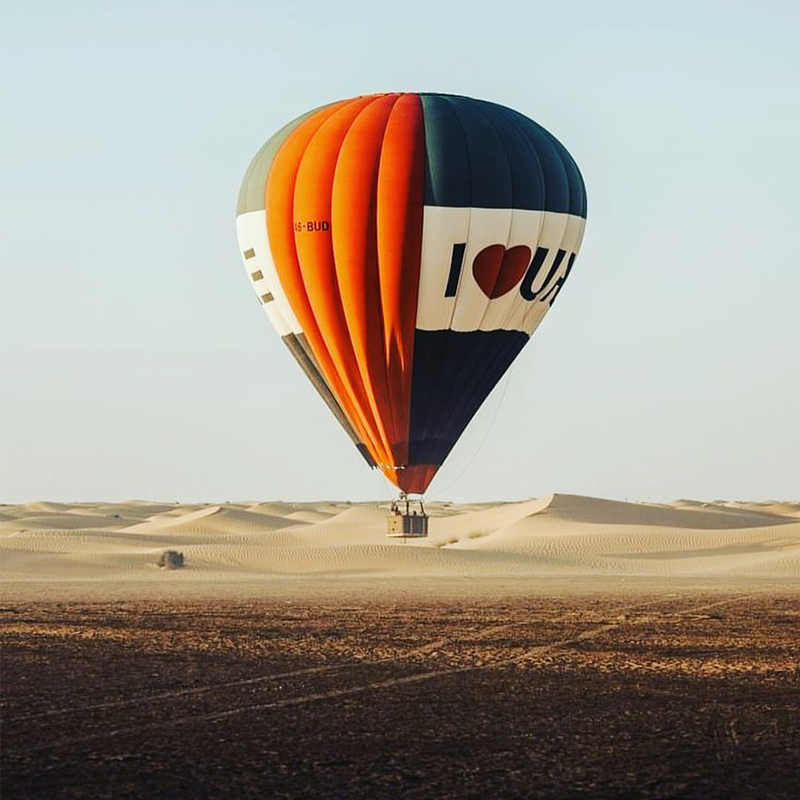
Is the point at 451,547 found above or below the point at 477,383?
below

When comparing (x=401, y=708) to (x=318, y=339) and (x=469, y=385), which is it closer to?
(x=318, y=339)

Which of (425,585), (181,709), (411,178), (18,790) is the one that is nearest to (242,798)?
(18,790)

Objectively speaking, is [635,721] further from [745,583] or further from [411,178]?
[745,583]

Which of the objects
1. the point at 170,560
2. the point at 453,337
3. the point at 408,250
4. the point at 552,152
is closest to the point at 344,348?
the point at 453,337

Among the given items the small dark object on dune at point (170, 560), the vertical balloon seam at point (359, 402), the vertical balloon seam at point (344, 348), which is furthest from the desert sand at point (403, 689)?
the small dark object on dune at point (170, 560)

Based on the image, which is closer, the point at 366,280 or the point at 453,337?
the point at 366,280
